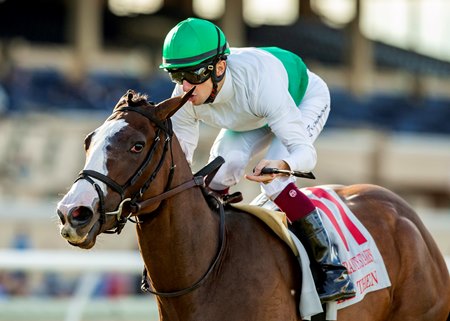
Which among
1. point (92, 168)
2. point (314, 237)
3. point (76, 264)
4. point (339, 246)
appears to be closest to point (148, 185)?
point (92, 168)

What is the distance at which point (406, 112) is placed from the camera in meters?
23.7

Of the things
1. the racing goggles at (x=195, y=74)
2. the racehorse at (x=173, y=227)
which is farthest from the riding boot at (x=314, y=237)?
the racing goggles at (x=195, y=74)

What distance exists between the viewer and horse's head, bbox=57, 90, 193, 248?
3736 millimetres

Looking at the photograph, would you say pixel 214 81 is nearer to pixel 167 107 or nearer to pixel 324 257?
pixel 167 107

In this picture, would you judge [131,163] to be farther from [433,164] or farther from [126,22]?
[126,22]

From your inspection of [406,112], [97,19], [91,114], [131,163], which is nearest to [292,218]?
[131,163]

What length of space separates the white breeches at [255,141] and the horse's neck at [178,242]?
0.54m

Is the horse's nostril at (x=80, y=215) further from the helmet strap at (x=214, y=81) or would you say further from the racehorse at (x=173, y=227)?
the helmet strap at (x=214, y=81)

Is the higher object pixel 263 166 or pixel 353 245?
pixel 263 166

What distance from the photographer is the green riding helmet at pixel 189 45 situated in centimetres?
428

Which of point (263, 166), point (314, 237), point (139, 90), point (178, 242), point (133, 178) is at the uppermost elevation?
point (133, 178)

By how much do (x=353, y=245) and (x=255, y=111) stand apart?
823 mm

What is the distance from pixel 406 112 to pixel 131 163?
20.2 m

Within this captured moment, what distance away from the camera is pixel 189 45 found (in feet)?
14.1
